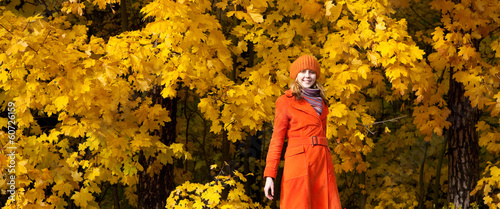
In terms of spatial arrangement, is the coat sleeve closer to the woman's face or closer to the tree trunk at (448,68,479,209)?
the woman's face

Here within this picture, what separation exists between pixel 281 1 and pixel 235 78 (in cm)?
→ 261

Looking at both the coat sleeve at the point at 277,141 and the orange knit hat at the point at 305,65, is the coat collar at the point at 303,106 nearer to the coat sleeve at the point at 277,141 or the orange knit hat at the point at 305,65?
the coat sleeve at the point at 277,141

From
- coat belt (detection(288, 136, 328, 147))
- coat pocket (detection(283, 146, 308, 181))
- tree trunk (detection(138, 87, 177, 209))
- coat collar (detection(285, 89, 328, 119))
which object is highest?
coat collar (detection(285, 89, 328, 119))

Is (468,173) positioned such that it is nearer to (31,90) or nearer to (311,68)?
(311,68)

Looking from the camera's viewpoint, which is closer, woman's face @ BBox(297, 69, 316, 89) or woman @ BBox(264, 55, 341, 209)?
woman @ BBox(264, 55, 341, 209)

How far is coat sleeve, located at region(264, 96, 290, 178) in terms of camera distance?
4.25 m

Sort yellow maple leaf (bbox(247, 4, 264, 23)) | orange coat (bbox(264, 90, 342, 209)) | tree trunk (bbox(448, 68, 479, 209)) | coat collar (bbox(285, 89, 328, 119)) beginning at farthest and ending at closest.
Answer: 1. tree trunk (bbox(448, 68, 479, 209))
2. yellow maple leaf (bbox(247, 4, 264, 23))
3. coat collar (bbox(285, 89, 328, 119))
4. orange coat (bbox(264, 90, 342, 209))

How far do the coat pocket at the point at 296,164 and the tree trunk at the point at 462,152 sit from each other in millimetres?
5745

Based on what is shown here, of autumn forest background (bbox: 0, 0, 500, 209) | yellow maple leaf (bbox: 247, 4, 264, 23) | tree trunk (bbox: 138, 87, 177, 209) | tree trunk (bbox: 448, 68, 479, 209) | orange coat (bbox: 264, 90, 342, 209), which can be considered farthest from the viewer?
tree trunk (bbox: 448, 68, 479, 209)

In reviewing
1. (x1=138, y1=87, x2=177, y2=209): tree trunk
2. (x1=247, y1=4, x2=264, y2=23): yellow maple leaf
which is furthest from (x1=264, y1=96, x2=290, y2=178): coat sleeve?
(x1=138, y1=87, x2=177, y2=209): tree trunk

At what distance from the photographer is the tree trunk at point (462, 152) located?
9094 mm

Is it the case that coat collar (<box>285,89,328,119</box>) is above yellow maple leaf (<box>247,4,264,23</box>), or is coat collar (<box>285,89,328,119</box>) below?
below

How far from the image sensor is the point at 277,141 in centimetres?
429

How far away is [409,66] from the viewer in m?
6.86
